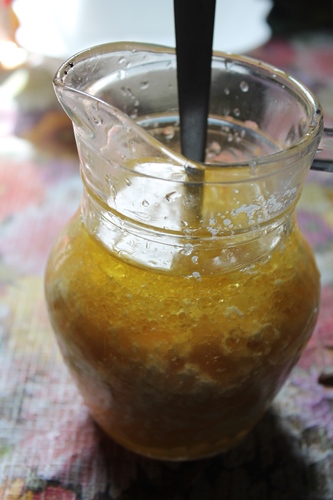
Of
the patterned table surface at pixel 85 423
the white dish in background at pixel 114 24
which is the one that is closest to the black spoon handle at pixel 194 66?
the patterned table surface at pixel 85 423

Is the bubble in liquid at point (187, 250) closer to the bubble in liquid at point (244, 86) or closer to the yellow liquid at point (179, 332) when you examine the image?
the yellow liquid at point (179, 332)

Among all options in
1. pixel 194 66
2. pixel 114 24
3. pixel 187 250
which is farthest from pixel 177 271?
pixel 114 24

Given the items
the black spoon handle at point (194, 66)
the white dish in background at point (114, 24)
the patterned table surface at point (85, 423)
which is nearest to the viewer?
the black spoon handle at point (194, 66)

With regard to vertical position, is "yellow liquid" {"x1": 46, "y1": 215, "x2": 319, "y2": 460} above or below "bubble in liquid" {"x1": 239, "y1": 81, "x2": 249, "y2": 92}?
below

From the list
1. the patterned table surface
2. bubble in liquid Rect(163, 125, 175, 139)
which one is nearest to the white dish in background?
the patterned table surface

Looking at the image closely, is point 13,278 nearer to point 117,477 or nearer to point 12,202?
point 12,202

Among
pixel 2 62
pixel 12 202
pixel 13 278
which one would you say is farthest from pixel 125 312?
pixel 2 62

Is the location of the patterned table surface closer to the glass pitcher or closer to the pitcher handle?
the glass pitcher
